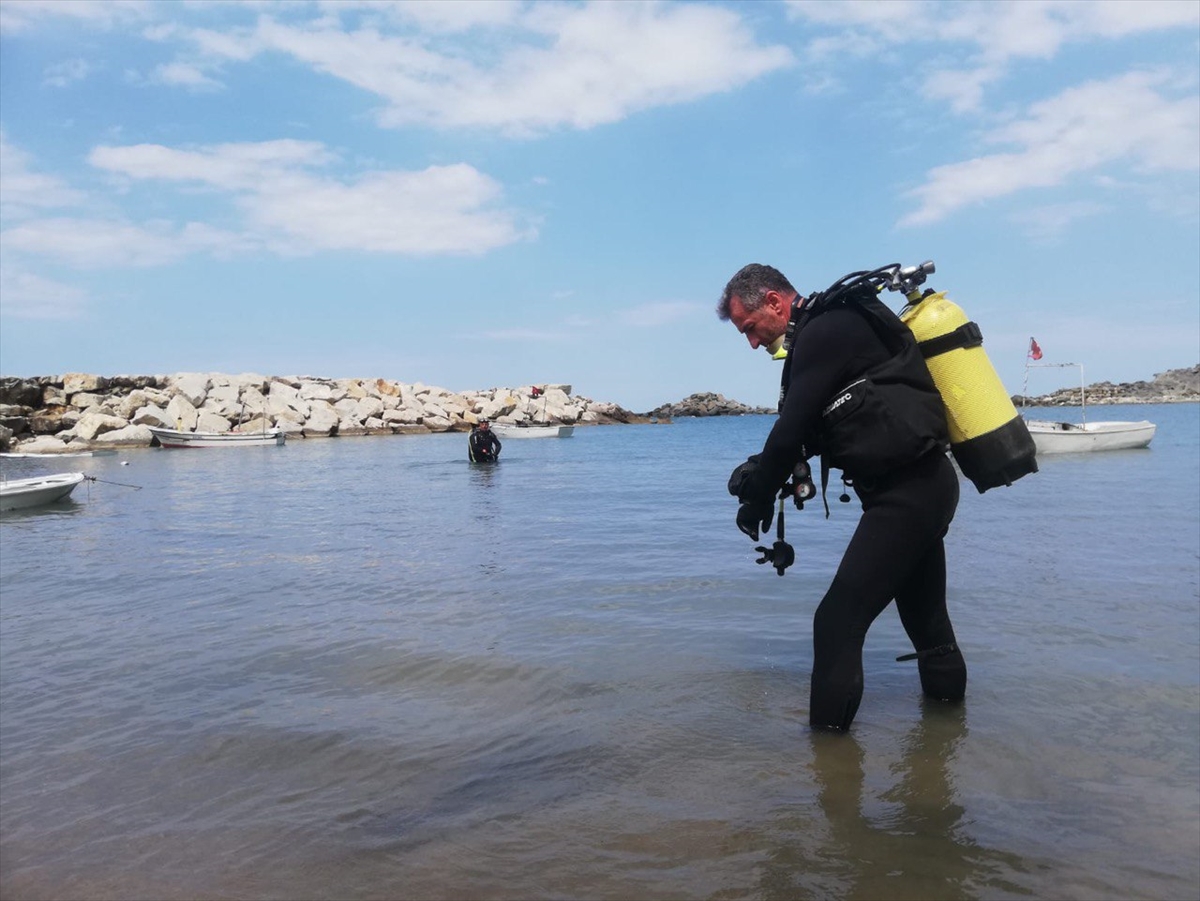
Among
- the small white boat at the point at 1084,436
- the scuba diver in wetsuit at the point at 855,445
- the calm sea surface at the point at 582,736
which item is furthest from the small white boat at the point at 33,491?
the small white boat at the point at 1084,436

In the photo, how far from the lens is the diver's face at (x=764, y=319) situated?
13.6ft

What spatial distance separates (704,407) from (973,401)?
151126 millimetres

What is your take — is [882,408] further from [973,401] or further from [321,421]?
[321,421]

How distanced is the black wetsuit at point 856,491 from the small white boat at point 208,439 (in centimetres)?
5073

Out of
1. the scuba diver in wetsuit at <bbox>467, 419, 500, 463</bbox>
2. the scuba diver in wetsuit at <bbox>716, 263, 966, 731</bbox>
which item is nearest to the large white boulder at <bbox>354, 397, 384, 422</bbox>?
the scuba diver in wetsuit at <bbox>467, 419, 500, 463</bbox>

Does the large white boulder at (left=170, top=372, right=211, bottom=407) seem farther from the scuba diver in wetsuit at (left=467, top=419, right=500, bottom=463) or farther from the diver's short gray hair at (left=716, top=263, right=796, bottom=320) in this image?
the diver's short gray hair at (left=716, top=263, right=796, bottom=320)

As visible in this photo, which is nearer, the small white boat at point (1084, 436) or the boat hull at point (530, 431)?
the small white boat at point (1084, 436)

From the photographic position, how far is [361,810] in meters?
3.57

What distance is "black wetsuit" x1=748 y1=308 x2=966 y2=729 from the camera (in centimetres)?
378

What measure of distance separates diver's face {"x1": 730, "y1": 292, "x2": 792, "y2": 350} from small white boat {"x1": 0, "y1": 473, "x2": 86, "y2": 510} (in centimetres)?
1926

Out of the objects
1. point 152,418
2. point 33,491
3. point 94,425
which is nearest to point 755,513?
point 33,491

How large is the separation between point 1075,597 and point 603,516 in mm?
9230

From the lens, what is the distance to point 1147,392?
151 m

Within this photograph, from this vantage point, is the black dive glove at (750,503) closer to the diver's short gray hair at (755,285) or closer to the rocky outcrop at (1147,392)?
the diver's short gray hair at (755,285)
